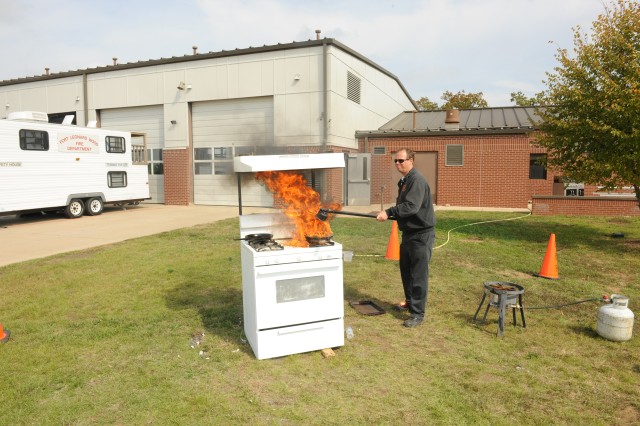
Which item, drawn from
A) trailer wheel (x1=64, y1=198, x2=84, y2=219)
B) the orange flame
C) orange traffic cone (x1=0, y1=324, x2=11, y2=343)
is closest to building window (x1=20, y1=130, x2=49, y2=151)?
trailer wheel (x1=64, y1=198, x2=84, y2=219)

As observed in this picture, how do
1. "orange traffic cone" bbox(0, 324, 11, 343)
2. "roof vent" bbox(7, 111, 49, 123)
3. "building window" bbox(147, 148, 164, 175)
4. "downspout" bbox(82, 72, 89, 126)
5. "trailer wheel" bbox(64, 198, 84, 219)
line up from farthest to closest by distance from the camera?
"downspout" bbox(82, 72, 89, 126)
"building window" bbox(147, 148, 164, 175)
"trailer wheel" bbox(64, 198, 84, 219)
"roof vent" bbox(7, 111, 49, 123)
"orange traffic cone" bbox(0, 324, 11, 343)

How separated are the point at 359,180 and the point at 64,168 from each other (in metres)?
11.1

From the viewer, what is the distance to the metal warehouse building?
1709cm

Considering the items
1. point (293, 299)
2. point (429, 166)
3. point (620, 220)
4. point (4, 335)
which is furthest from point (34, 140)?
point (620, 220)

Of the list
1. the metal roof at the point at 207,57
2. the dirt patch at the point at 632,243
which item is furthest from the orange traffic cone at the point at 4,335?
the metal roof at the point at 207,57

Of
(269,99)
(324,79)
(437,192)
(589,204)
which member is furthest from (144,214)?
(589,204)

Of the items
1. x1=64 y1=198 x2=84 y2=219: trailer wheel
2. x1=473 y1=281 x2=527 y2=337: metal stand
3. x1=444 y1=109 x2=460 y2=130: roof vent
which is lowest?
x1=473 y1=281 x2=527 y2=337: metal stand

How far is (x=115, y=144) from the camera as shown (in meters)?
16.5

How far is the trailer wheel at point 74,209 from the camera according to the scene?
14.9 m

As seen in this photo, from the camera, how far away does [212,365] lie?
4.04 meters

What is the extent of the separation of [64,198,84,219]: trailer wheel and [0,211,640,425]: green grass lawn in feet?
26.4

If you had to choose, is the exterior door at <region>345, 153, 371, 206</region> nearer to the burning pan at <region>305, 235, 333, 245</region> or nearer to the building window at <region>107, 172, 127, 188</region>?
the building window at <region>107, 172, 127, 188</region>

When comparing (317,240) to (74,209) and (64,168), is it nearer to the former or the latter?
(64,168)

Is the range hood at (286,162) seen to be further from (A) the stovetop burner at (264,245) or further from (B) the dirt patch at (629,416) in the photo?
(B) the dirt patch at (629,416)
